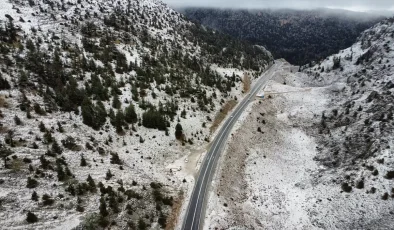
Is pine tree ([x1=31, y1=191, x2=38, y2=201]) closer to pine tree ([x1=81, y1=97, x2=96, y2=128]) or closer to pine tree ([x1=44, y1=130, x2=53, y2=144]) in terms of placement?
pine tree ([x1=44, y1=130, x2=53, y2=144])

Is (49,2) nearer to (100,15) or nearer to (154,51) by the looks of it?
(100,15)

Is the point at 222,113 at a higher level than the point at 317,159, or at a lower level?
higher

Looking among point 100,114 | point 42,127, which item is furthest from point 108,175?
point 100,114

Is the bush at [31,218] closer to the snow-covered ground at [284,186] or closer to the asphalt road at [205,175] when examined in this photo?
the asphalt road at [205,175]

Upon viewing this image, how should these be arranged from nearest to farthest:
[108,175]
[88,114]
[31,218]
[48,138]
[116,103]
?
[31,218] → [48,138] → [108,175] → [88,114] → [116,103]

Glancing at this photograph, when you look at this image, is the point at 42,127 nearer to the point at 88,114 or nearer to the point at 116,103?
the point at 88,114

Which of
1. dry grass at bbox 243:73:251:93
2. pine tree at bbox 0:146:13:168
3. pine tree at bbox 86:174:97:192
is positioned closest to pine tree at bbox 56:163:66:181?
pine tree at bbox 86:174:97:192
